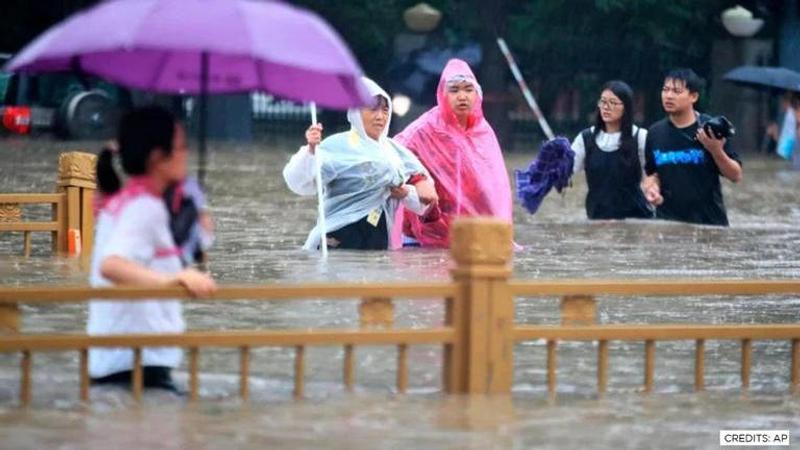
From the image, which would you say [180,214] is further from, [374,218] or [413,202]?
[374,218]

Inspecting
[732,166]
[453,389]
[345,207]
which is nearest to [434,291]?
[453,389]

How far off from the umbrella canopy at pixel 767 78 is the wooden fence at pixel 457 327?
21871 mm

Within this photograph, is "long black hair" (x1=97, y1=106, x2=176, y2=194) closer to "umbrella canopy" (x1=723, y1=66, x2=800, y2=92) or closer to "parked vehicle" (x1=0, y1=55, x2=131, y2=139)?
"umbrella canopy" (x1=723, y1=66, x2=800, y2=92)

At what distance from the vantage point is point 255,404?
923 centimetres

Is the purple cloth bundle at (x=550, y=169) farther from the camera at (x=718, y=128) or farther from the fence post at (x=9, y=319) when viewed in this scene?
the fence post at (x=9, y=319)

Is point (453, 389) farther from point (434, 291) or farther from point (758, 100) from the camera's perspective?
point (758, 100)

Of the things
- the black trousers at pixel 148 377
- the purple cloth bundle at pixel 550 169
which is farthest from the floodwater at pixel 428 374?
the purple cloth bundle at pixel 550 169

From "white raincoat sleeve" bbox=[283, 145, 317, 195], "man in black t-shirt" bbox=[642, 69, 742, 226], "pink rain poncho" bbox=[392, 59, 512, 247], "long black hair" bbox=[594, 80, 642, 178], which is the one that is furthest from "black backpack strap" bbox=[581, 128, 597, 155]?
"white raincoat sleeve" bbox=[283, 145, 317, 195]

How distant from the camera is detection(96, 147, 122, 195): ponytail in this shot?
27.3ft

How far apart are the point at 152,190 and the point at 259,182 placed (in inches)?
812

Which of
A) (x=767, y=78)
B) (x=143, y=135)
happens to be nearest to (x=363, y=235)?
(x=143, y=135)

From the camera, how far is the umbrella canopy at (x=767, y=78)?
101ft

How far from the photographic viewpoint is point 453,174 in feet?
55.2

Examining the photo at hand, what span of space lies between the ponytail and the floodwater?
0.95m
